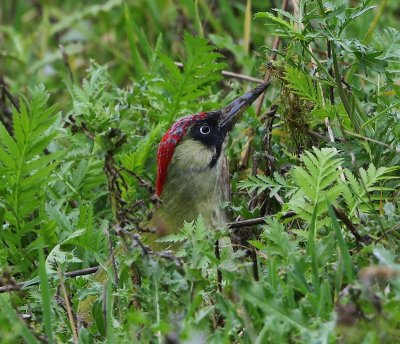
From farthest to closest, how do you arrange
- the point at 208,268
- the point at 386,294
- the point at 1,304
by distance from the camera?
1. the point at 208,268
2. the point at 1,304
3. the point at 386,294

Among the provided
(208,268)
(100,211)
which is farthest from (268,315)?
(100,211)

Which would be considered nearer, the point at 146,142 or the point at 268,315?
the point at 268,315

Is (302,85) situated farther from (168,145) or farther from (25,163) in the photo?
(25,163)

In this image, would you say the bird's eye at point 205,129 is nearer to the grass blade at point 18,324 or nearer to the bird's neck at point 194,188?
the bird's neck at point 194,188

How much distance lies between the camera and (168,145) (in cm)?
462

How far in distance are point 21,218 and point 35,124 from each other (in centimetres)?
45

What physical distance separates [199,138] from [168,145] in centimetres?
22

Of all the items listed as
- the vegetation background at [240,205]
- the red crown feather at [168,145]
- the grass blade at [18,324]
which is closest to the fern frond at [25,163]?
the vegetation background at [240,205]

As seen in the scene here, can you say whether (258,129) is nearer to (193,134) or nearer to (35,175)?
(193,134)

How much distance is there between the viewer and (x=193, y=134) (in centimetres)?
475

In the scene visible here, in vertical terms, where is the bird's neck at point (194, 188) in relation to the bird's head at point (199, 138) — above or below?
below

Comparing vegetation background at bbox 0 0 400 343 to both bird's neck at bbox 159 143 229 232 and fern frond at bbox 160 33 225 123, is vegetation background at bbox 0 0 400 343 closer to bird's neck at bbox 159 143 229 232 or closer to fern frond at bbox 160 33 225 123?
fern frond at bbox 160 33 225 123

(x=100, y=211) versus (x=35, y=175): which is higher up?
(x=35, y=175)

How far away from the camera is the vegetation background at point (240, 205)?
2959 millimetres
